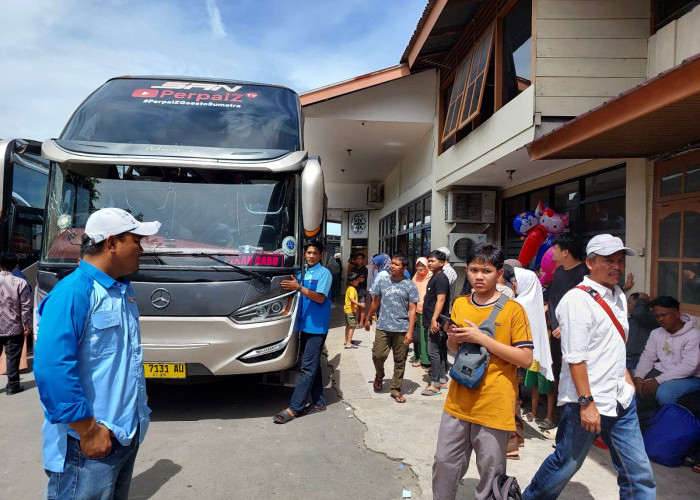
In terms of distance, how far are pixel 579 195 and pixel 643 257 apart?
1.78 m

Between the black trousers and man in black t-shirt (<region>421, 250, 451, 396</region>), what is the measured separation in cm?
498

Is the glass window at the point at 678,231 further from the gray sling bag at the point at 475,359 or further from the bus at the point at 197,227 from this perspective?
the bus at the point at 197,227

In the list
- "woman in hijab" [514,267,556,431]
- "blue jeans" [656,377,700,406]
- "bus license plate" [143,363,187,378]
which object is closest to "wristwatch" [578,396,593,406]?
"woman in hijab" [514,267,556,431]

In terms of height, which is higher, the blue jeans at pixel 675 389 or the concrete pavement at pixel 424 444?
the blue jeans at pixel 675 389

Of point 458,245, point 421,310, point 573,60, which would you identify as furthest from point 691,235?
point 458,245

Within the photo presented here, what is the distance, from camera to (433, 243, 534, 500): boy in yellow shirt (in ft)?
8.21

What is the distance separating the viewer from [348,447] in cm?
407

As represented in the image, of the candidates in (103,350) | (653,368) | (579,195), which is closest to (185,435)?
(103,350)

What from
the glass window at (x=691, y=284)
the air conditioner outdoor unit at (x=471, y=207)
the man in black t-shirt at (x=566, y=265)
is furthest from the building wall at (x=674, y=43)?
the air conditioner outdoor unit at (x=471, y=207)

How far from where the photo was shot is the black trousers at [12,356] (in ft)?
18.0

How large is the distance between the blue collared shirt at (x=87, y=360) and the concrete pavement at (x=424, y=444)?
2.18 meters

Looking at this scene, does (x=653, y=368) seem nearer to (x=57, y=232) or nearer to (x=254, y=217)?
(x=254, y=217)

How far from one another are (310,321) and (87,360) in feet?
9.77

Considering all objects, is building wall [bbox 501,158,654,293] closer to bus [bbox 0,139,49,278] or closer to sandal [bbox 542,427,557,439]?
sandal [bbox 542,427,557,439]
